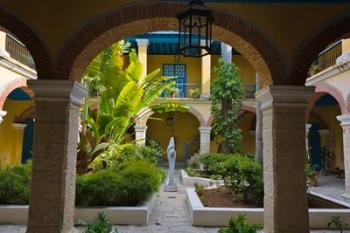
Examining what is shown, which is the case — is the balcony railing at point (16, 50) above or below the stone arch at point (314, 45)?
above

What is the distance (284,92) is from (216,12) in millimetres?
1541

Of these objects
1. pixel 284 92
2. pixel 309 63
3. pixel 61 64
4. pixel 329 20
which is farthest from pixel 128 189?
pixel 329 20

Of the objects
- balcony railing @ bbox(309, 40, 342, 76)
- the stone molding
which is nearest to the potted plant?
the stone molding

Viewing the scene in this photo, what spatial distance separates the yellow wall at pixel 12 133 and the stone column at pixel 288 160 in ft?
48.5

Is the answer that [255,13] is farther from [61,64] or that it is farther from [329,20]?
[61,64]

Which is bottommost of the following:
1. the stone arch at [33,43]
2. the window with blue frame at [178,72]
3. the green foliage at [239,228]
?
the green foliage at [239,228]

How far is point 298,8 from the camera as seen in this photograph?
4.97 metres

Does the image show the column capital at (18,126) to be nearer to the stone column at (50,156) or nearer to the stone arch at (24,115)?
the stone arch at (24,115)

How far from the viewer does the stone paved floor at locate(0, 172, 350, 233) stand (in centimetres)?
630

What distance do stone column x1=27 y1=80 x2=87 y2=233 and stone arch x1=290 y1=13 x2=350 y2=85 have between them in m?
3.28

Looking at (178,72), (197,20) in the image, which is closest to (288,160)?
(197,20)

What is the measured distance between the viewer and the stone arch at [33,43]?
15.4ft

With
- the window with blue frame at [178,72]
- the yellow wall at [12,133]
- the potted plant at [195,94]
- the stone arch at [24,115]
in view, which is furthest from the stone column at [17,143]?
the potted plant at [195,94]

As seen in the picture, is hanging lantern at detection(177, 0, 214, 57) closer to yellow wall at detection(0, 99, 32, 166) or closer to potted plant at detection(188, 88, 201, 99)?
potted plant at detection(188, 88, 201, 99)
